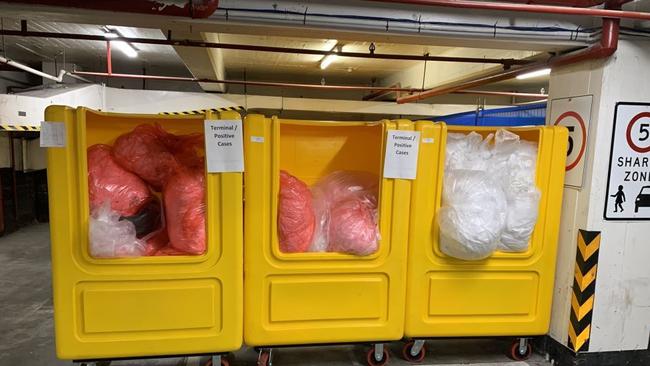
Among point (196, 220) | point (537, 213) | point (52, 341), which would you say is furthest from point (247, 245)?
point (52, 341)

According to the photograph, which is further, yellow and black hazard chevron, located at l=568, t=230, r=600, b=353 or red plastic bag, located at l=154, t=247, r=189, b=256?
yellow and black hazard chevron, located at l=568, t=230, r=600, b=353

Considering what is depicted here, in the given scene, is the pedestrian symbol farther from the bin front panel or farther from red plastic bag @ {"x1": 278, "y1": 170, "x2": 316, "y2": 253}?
red plastic bag @ {"x1": 278, "y1": 170, "x2": 316, "y2": 253}

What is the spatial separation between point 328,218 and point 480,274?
95cm

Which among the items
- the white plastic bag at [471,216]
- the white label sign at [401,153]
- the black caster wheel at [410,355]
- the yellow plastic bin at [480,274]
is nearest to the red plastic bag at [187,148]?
the white label sign at [401,153]

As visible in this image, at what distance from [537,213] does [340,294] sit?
1.22 meters

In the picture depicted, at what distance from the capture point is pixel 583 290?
226 cm

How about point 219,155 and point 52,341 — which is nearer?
point 219,155

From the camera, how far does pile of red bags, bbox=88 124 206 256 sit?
1.94 metres

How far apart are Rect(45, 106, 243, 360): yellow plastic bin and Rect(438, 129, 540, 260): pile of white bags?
1157 mm

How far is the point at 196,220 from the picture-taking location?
1.94m

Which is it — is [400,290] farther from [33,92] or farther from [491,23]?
[33,92]

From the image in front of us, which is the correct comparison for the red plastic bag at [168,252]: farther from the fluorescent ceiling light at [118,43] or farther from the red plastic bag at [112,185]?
the fluorescent ceiling light at [118,43]

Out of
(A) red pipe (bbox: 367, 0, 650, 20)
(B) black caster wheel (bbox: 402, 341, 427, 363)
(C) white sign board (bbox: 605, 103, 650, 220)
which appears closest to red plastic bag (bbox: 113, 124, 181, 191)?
(A) red pipe (bbox: 367, 0, 650, 20)

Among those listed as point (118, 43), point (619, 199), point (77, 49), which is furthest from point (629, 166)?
point (77, 49)
